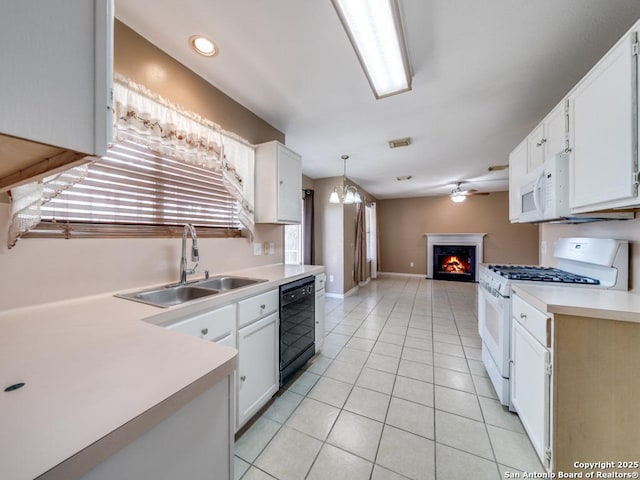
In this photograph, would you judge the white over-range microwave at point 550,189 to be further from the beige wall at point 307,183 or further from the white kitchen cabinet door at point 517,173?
the beige wall at point 307,183

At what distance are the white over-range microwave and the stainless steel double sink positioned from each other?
2.13 meters

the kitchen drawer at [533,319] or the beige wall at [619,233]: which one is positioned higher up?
the beige wall at [619,233]

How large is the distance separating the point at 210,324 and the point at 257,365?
1.80ft

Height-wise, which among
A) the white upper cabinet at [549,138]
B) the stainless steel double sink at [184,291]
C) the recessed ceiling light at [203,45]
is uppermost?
the recessed ceiling light at [203,45]

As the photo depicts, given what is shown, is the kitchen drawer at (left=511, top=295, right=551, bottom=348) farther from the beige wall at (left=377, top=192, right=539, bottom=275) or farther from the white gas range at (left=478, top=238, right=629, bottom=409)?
the beige wall at (left=377, top=192, right=539, bottom=275)

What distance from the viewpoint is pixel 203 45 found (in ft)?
5.17

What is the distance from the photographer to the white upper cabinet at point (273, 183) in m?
2.31

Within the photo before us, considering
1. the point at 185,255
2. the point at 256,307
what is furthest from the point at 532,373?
the point at 185,255

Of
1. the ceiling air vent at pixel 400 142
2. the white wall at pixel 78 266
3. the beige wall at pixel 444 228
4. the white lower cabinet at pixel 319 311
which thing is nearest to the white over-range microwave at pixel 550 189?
the ceiling air vent at pixel 400 142

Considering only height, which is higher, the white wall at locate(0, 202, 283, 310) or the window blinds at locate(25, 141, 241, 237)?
the window blinds at locate(25, 141, 241, 237)

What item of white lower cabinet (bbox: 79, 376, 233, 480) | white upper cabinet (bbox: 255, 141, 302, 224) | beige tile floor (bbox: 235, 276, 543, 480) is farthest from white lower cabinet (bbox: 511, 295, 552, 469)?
white upper cabinet (bbox: 255, 141, 302, 224)

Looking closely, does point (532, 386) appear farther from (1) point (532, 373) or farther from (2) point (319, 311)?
(2) point (319, 311)

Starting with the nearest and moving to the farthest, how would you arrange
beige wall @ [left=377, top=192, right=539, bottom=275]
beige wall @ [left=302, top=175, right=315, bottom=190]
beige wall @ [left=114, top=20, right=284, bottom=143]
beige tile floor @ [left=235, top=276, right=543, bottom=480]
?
beige tile floor @ [left=235, top=276, right=543, bottom=480] < beige wall @ [left=114, top=20, right=284, bottom=143] < beige wall @ [left=302, top=175, right=315, bottom=190] < beige wall @ [left=377, top=192, right=539, bottom=275]

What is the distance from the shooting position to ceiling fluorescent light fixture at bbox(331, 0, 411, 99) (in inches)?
46.1
